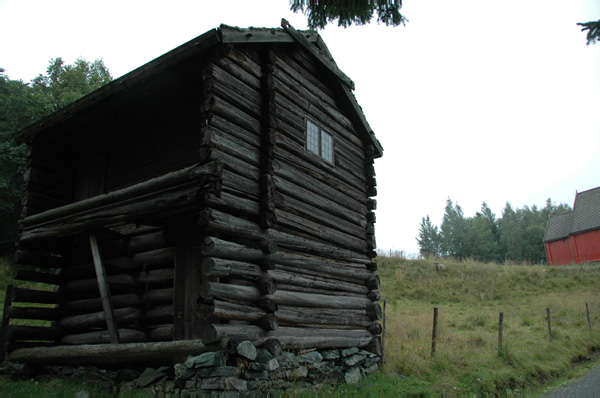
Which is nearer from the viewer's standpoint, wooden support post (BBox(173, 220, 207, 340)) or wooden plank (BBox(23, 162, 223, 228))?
wooden plank (BBox(23, 162, 223, 228))

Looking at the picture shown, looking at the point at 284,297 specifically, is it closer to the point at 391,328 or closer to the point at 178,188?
the point at 178,188

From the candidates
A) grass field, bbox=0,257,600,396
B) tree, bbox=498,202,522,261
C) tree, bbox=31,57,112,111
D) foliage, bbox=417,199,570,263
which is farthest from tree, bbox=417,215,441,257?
tree, bbox=31,57,112,111

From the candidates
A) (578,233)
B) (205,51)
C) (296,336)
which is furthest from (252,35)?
(578,233)

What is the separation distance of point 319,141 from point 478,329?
10.8 metres

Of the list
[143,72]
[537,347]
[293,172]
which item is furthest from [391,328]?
[143,72]

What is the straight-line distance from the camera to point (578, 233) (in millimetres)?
42062

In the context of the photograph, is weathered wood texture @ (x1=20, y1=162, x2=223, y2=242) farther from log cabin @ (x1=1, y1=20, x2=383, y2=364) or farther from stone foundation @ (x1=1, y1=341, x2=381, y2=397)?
stone foundation @ (x1=1, y1=341, x2=381, y2=397)

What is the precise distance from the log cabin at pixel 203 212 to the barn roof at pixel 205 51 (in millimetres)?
38

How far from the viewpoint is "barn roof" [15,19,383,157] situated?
306 inches

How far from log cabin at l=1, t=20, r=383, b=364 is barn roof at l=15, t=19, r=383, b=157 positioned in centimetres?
4

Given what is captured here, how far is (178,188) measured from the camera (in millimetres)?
7711

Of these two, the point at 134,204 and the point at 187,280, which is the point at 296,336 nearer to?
the point at 187,280

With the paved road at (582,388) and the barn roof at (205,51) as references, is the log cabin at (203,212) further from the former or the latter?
the paved road at (582,388)

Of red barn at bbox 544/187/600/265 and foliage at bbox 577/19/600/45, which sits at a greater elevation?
red barn at bbox 544/187/600/265
